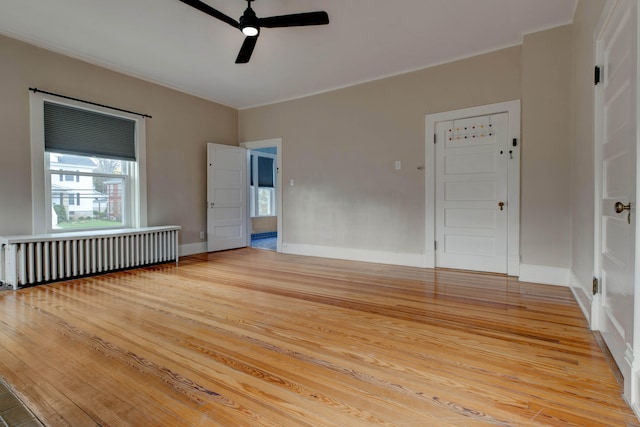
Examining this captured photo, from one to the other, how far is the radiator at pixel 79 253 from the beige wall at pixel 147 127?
0.38 m

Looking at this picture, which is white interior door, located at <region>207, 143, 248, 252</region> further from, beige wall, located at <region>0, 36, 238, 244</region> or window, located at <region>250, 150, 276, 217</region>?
window, located at <region>250, 150, 276, 217</region>

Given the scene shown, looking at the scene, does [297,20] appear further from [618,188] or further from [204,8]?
[618,188]

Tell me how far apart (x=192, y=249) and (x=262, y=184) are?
3438mm

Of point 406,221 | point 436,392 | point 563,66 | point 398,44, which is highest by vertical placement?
point 398,44

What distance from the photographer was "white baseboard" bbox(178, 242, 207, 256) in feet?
17.7

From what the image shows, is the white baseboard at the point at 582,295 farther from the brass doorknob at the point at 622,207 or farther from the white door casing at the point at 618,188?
the brass doorknob at the point at 622,207

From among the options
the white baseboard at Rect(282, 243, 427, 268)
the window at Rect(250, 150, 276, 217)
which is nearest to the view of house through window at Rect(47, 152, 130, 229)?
the white baseboard at Rect(282, 243, 427, 268)

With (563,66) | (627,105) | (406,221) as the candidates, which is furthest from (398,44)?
(627,105)

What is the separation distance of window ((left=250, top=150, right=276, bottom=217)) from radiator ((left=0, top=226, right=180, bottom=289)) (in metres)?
3.61

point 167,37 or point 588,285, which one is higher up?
point 167,37

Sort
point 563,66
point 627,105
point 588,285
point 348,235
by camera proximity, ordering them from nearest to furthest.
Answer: point 627,105, point 588,285, point 563,66, point 348,235

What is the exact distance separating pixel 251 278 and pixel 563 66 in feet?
13.6

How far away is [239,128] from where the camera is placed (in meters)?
6.36

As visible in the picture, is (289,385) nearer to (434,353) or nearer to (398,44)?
(434,353)
